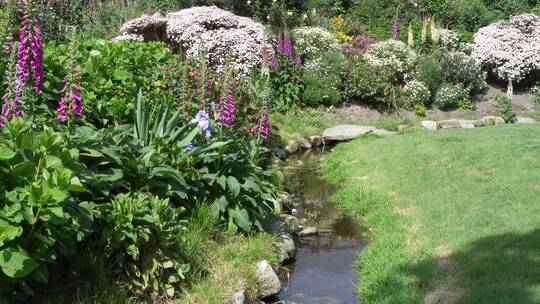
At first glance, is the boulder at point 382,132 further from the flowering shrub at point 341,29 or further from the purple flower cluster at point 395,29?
the purple flower cluster at point 395,29

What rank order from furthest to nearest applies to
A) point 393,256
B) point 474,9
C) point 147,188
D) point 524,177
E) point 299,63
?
point 474,9 → point 299,63 → point 524,177 → point 393,256 → point 147,188

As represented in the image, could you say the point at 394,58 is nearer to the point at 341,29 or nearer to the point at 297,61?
the point at 297,61

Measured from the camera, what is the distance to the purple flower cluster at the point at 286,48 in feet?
49.9

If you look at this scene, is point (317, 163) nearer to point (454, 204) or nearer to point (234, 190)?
point (454, 204)

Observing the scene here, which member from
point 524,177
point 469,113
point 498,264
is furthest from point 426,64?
point 498,264

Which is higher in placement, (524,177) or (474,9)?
(474,9)

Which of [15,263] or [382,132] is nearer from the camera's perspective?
[15,263]

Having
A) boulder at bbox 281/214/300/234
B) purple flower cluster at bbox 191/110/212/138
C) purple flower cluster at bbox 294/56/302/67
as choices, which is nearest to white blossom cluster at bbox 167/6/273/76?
purple flower cluster at bbox 294/56/302/67

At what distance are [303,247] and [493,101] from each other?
38.0ft

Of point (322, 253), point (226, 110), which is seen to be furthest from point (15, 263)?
point (322, 253)

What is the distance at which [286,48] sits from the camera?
15211mm

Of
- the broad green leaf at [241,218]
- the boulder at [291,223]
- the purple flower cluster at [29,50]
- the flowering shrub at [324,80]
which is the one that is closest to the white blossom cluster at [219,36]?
the flowering shrub at [324,80]

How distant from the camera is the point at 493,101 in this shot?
16.8 meters

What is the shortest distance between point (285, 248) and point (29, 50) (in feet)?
11.1
